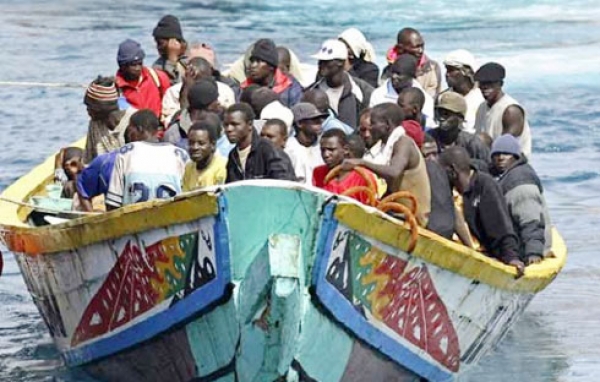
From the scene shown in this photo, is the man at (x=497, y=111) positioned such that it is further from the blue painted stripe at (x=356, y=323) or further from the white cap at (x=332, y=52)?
the blue painted stripe at (x=356, y=323)

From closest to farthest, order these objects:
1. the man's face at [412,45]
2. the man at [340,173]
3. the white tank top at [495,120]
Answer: the man at [340,173]
the white tank top at [495,120]
the man's face at [412,45]

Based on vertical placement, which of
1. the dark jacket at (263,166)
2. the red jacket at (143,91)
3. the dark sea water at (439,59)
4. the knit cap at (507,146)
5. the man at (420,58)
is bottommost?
the dark sea water at (439,59)

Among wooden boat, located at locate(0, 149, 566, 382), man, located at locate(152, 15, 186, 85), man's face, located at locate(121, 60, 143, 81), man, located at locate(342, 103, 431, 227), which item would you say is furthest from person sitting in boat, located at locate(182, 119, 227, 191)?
man, located at locate(152, 15, 186, 85)

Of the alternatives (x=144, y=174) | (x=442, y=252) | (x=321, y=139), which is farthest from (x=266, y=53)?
(x=442, y=252)

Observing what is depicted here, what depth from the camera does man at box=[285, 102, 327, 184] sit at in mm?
11258

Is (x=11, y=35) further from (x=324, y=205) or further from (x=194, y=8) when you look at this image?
(x=324, y=205)

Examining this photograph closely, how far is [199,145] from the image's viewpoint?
1045 centimetres

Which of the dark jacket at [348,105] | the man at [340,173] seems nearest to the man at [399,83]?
the dark jacket at [348,105]

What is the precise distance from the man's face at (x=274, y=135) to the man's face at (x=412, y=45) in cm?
409

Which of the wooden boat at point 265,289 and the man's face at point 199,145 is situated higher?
the man's face at point 199,145

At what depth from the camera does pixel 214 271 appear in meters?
9.55

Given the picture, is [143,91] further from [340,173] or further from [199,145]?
[340,173]

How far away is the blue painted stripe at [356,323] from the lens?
372 inches

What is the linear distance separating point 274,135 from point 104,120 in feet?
4.60
